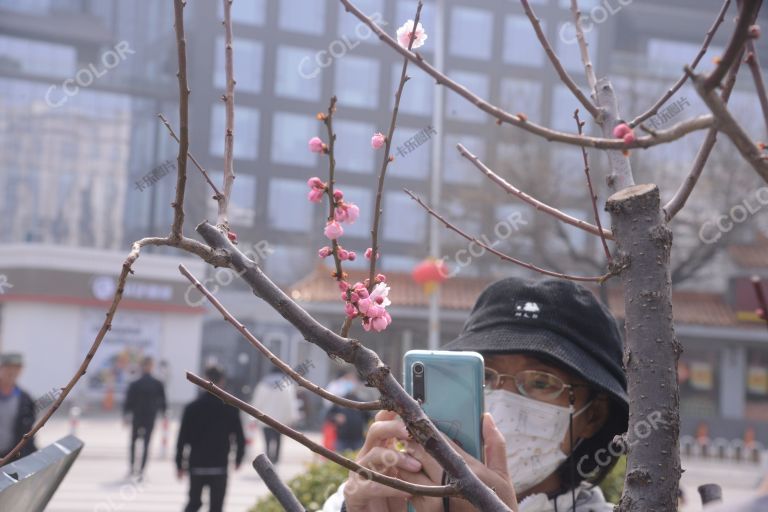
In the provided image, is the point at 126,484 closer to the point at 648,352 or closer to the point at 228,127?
the point at 228,127

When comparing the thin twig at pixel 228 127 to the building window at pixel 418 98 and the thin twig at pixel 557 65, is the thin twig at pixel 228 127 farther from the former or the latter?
the building window at pixel 418 98

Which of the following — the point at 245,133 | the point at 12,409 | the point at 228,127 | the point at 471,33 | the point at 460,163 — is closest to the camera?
the point at 228,127

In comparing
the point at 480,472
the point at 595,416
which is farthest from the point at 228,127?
the point at 595,416

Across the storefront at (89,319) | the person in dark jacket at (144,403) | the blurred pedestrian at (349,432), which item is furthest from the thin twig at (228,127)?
the storefront at (89,319)

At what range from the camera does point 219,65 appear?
3762 cm

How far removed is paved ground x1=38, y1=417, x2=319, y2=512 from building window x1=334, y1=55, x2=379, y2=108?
1908cm

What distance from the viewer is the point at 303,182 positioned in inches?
1432

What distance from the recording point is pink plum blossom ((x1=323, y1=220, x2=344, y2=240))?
131 cm

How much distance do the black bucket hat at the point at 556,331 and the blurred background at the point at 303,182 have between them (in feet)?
46.4

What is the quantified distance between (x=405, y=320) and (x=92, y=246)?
1129cm

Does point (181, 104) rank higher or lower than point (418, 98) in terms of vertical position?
lower

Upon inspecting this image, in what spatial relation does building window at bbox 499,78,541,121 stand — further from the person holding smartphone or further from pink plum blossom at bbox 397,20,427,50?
pink plum blossom at bbox 397,20,427,50

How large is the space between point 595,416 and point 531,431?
18cm

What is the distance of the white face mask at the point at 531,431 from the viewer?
2.31 metres
